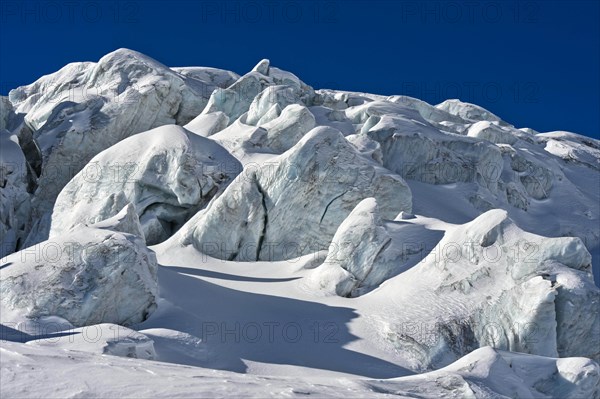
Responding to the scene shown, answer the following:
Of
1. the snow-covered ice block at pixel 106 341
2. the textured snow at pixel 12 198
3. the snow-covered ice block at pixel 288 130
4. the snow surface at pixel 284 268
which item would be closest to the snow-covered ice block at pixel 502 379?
the snow surface at pixel 284 268

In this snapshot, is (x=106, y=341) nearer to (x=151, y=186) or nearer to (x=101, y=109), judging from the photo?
(x=151, y=186)

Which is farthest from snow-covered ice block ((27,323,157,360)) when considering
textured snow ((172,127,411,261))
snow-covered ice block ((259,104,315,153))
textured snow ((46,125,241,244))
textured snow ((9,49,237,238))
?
textured snow ((9,49,237,238))

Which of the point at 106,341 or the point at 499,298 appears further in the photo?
the point at 499,298

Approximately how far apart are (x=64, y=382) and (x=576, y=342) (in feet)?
44.9

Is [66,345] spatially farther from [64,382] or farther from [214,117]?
[214,117]

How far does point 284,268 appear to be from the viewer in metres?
20.0

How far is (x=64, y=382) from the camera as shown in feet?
21.6

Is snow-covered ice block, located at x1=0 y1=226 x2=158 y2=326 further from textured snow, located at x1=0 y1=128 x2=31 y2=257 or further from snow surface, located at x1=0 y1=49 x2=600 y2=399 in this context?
textured snow, located at x1=0 y1=128 x2=31 y2=257

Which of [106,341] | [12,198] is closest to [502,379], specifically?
[106,341]

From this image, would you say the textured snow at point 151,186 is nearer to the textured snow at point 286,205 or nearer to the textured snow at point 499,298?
the textured snow at point 286,205

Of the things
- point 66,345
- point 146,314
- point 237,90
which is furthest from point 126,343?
point 237,90

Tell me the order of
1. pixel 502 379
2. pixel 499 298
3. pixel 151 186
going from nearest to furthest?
pixel 502 379
pixel 499 298
pixel 151 186

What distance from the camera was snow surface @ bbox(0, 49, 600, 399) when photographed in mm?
11289

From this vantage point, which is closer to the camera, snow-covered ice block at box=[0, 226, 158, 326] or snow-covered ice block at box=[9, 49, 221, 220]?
snow-covered ice block at box=[0, 226, 158, 326]
